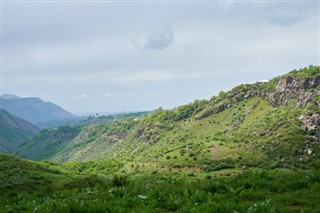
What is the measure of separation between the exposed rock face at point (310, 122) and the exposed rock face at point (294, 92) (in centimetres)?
1611

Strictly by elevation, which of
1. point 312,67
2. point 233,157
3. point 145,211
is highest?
point 312,67

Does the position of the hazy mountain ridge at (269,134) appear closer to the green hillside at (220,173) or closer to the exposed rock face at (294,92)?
the exposed rock face at (294,92)

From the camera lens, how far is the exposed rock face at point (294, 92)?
14650 centimetres

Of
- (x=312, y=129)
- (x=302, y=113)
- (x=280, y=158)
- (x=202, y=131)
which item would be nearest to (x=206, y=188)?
(x=280, y=158)

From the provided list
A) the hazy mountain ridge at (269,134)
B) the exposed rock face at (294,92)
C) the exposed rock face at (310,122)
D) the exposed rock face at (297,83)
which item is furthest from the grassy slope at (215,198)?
the exposed rock face at (297,83)

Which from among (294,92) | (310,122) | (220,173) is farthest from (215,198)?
(294,92)

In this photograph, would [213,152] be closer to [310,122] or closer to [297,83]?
[310,122]

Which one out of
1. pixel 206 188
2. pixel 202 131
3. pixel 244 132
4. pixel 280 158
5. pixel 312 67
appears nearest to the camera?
pixel 206 188

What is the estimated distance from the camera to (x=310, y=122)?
124938mm

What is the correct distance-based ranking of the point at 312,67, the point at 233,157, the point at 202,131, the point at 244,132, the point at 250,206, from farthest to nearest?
the point at 202,131
the point at 312,67
the point at 244,132
the point at 233,157
the point at 250,206

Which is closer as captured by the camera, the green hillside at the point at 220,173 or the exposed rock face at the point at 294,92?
the green hillside at the point at 220,173

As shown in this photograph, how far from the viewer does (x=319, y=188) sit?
14875 mm

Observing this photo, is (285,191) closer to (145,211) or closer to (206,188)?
(206,188)

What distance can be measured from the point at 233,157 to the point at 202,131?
251 feet
